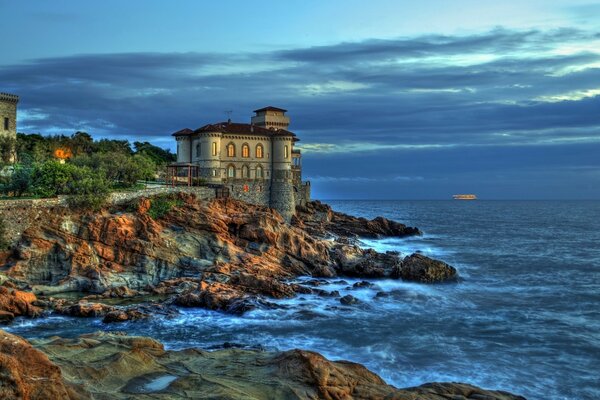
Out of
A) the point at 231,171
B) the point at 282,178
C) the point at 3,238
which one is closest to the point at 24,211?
the point at 3,238

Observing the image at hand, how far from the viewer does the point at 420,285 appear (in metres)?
47.1

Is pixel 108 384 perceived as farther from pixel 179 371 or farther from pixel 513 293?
pixel 513 293

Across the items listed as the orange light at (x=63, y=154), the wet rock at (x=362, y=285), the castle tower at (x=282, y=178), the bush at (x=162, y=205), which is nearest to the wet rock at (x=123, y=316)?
the wet rock at (x=362, y=285)

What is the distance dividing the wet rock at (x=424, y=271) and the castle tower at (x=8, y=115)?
50.6m

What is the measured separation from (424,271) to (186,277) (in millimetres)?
20838

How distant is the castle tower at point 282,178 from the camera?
73.6 metres

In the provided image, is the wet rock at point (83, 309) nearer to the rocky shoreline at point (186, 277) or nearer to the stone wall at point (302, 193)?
the rocky shoreline at point (186, 277)

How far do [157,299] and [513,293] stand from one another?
90.7 feet

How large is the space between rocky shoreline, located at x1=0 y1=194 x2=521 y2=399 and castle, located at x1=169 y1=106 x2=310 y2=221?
7012mm

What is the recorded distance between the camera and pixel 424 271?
161ft

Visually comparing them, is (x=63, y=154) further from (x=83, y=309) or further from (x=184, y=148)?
(x=83, y=309)

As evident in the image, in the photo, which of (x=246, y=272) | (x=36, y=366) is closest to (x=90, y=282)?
(x=246, y=272)

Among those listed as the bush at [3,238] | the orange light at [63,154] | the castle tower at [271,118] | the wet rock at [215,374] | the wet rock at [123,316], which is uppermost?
the castle tower at [271,118]

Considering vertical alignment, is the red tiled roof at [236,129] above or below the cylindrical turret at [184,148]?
above
